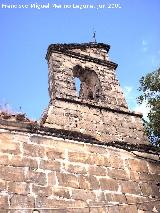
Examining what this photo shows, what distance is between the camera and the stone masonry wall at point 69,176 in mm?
4461

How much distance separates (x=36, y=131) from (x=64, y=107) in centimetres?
129

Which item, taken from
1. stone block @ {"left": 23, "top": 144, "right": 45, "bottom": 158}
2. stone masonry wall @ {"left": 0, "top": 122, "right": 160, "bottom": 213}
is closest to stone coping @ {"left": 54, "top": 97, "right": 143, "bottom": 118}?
stone masonry wall @ {"left": 0, "top": 122, "right": 160, "bottom": 213}

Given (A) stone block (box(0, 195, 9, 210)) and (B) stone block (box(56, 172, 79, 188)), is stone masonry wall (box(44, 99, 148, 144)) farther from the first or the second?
(A) stone block (box(0, 195, 9, 210))

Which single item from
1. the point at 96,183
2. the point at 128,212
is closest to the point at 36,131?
the point at 96,183

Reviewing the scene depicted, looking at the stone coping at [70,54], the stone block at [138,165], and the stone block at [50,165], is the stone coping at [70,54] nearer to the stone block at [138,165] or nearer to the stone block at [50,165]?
the stone block at [138,165]

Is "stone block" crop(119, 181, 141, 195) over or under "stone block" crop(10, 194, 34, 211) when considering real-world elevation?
over

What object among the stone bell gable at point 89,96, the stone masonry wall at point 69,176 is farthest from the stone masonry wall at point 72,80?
the stone masonry wall at point 69,176

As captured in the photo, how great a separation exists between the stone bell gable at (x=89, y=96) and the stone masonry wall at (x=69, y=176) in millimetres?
636

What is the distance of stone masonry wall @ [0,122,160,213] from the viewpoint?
4.46 meters

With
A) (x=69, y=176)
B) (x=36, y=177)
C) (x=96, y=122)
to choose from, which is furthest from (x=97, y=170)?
(x=96, y=122)

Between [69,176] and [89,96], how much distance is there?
11.1 feet

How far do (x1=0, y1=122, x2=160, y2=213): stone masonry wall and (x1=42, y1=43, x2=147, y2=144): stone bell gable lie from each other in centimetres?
64

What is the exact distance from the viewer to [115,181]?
5184mm

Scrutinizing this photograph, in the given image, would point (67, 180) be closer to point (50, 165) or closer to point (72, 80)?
point (50, 165)
